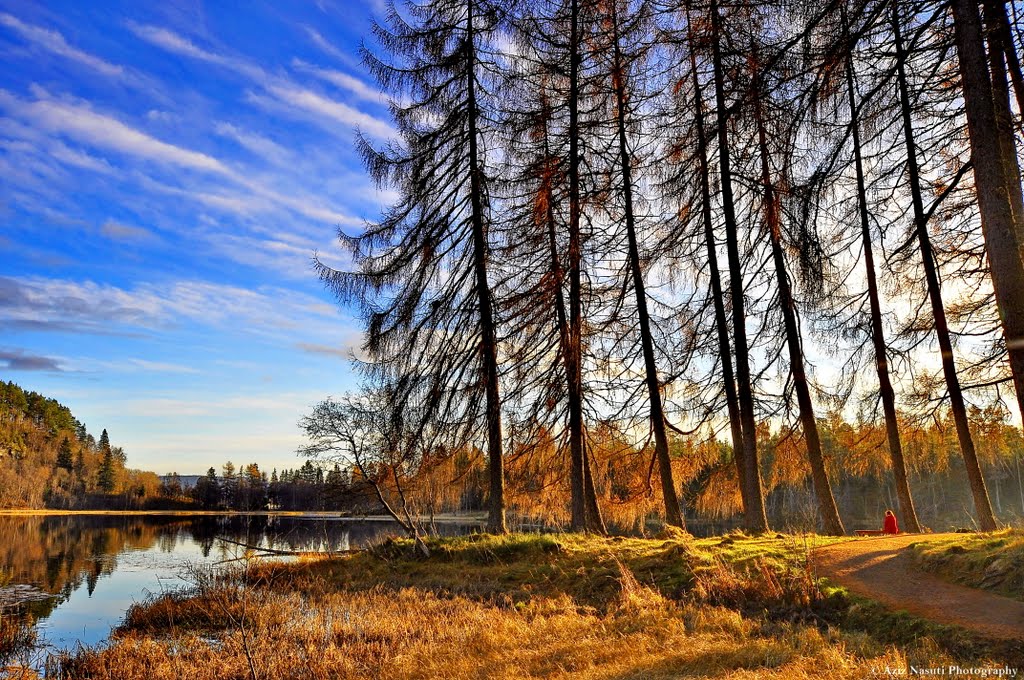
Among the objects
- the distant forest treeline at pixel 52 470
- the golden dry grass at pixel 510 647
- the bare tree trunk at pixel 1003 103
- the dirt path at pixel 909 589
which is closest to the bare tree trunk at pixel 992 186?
the bare tree trunk at pixel 1003 103

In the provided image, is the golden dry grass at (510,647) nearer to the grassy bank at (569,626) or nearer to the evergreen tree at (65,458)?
the grassy bank at (569,626)

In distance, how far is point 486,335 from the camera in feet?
49.6

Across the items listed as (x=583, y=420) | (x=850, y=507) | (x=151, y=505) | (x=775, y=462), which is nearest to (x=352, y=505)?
(x=583, y=420)

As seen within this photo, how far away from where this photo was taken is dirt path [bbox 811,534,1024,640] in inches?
233

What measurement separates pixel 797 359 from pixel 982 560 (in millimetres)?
7066

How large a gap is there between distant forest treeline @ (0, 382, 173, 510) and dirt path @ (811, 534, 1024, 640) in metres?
90.9

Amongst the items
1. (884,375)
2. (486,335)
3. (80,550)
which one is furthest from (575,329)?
(80,550)

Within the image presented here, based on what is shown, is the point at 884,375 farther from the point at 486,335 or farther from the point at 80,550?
Result: the point at 80,550

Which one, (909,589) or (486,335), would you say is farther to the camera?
(486,335)

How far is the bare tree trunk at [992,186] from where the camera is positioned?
6.43m

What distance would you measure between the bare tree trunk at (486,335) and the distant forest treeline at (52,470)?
83.1 m

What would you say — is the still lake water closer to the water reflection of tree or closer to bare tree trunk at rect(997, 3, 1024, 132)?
the water reflection of tree

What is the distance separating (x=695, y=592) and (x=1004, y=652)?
3.40 metres

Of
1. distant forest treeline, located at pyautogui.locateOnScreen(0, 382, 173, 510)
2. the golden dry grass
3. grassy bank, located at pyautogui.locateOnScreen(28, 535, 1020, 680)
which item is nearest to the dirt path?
grassy bank, located at pyautogui.locateOnScreen(28, 535, 1020, 680)
